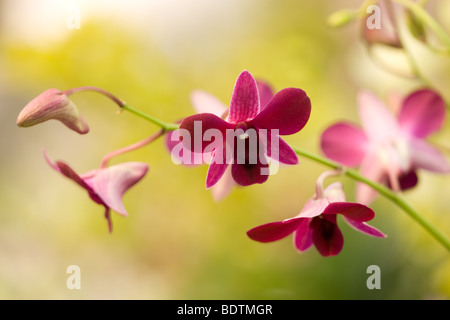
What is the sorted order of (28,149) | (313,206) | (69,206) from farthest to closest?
(28,149) < (69,206) < (313,206)

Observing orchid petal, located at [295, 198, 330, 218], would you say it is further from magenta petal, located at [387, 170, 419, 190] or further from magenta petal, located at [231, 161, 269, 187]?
magenta petal, located at [387, 170, 419, 190]

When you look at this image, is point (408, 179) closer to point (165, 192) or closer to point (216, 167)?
point (216, 167)

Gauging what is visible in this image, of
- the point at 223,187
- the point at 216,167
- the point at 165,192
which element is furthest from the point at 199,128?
the point at 165,192

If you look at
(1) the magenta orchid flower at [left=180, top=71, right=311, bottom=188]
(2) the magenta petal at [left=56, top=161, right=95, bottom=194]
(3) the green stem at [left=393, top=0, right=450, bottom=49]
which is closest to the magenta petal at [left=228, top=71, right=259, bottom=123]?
(1) the magenta orchid flower at [left=180, top=71, right=311, bottom=188]

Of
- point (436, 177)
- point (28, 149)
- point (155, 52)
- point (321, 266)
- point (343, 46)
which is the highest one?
point (343, 46)
